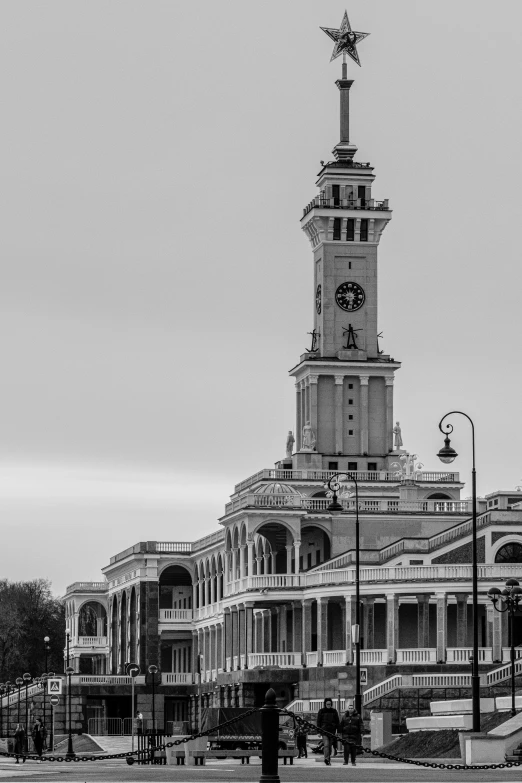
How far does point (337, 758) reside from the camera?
64.1m

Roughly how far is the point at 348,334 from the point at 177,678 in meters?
26.7

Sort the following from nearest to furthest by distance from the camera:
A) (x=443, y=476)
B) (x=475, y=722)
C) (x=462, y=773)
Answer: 1. (x=462, y=773)
2. (x=475, y=722)
3. (x=443, y=476)

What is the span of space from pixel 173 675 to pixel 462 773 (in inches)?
3747

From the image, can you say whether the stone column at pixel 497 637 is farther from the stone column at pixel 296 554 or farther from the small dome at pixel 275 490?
the small dome at pixel 275 490

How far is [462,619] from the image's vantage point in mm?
102062

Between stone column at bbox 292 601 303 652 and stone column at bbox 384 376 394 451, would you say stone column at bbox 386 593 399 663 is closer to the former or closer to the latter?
stone column at bbox 292 601 303 652

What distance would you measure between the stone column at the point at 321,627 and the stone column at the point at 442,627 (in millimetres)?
7775

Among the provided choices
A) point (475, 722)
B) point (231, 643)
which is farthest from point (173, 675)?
point (475, 722)

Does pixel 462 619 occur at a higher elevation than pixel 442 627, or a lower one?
higher

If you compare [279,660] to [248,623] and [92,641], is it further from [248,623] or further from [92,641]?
[92,641]

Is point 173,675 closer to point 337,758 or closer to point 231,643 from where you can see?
point 231,643

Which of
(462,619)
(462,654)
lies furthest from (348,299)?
(462,654)

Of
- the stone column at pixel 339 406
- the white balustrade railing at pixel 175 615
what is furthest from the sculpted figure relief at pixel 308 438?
the white balustrade railing at pixel 175 615

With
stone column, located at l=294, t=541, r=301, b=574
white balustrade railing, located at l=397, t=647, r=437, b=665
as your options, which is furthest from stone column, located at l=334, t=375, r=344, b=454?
white balustrade railing, located at l=397, t=647, r=437, b=665
